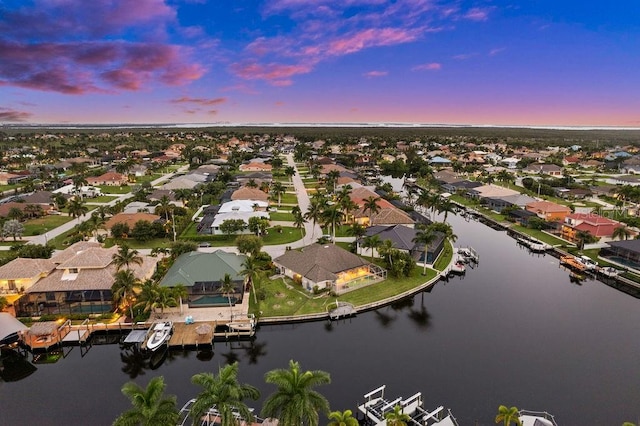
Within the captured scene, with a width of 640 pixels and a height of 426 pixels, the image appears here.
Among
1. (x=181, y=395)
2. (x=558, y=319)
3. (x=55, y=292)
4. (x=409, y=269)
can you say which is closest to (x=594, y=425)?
(x=558, y=319)

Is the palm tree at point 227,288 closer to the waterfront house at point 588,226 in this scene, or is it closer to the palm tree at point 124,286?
the palm tree at point 124,286

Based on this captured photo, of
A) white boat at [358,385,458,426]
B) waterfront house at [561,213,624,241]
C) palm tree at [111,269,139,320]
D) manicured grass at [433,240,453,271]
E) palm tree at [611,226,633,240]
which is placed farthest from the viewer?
waterfront house at [561,213,624,241]

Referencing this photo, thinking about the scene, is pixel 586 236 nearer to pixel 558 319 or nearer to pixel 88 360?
pixel 558 319

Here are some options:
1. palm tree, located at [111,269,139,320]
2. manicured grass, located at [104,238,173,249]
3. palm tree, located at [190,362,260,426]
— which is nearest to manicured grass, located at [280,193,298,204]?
manicured grass, located at [104,238,173,249]

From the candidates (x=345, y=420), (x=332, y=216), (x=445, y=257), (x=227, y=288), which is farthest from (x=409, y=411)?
(x=332, y=216)

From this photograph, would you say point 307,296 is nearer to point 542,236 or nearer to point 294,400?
point 294,400

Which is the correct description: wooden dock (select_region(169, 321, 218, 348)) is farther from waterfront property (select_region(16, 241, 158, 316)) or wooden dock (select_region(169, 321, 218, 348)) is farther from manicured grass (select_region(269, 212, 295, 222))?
manicured grass (select_region(269, 212, 295, 222))
